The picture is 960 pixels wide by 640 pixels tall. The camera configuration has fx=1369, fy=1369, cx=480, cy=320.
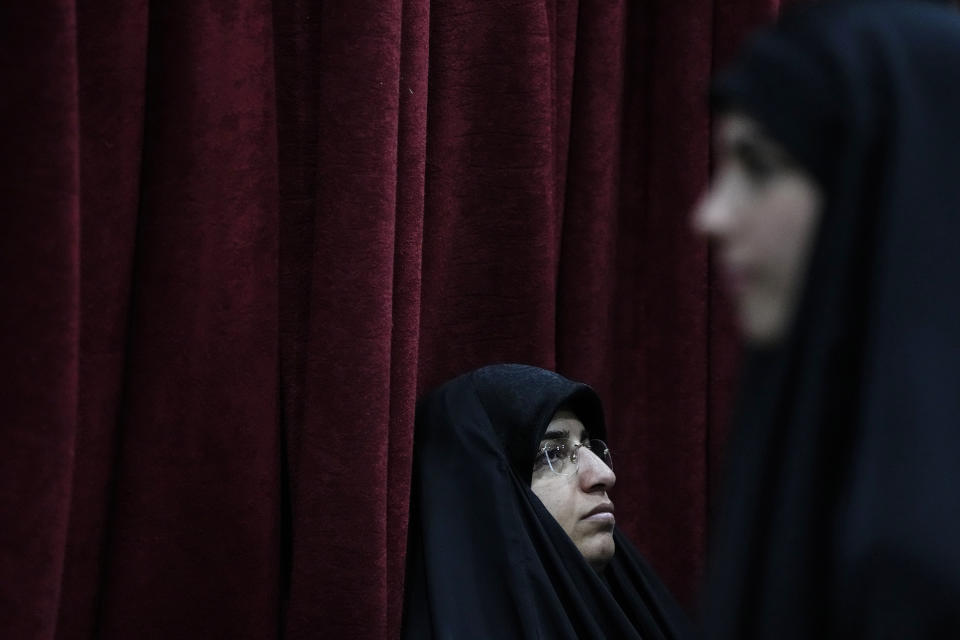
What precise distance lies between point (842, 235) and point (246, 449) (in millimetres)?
1207

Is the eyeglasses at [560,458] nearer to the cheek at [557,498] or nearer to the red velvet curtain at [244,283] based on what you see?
the cheek at [557,498]

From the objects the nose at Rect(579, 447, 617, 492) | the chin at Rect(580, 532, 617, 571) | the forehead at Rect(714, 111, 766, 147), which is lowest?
the chin at Rect(580, 532, 617, 571)

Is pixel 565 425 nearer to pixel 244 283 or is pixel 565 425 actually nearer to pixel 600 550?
pixel 600 550

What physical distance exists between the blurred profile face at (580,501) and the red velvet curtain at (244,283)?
0.72ft

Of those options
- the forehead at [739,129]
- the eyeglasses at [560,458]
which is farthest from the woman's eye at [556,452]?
the forehead at [739,129]

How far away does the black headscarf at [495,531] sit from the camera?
1.91 m

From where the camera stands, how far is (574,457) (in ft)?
6.83

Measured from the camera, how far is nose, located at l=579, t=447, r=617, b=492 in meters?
2.04

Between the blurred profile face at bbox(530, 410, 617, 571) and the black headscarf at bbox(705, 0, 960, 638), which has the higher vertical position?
the black headscarf at bbox(705, 0, 960, 638)

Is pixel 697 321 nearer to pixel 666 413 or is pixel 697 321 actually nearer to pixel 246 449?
pixel 666 413

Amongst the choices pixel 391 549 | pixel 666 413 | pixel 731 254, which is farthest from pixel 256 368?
pixel 731 254

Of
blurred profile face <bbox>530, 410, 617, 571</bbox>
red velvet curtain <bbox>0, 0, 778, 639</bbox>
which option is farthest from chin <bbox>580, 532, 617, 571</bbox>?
red velvet curtain <bbox>0, 0, 778, 639</bbox>

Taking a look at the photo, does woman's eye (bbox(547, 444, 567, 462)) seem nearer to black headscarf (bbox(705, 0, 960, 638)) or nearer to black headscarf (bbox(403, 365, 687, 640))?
black headscarf (bbox(403, 365, 687, 640))

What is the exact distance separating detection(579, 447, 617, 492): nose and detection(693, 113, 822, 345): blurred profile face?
119 centimetres
